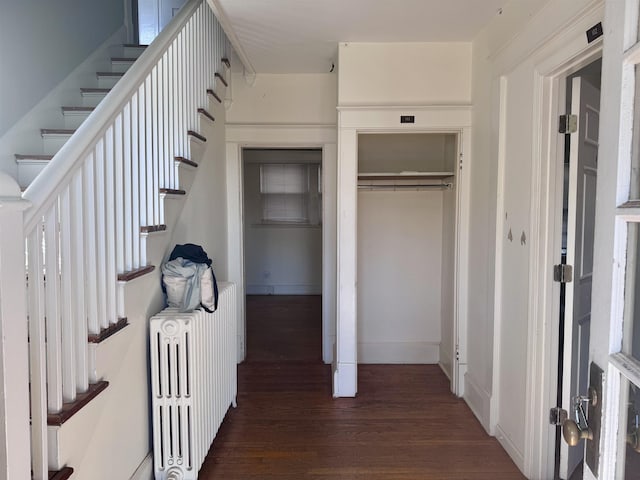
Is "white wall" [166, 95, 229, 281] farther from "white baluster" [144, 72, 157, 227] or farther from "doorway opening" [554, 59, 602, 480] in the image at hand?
"doorway opening" [554, 59, 602, 480]

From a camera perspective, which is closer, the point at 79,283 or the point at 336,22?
the point at 79,283

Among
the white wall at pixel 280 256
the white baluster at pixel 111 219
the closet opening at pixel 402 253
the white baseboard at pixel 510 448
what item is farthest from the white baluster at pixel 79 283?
the white wall at pixel 280 256

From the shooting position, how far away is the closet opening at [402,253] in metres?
3.46

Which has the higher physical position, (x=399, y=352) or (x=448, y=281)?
(x=448, y=281)

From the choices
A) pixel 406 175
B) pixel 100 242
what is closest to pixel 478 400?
pixel 406 175

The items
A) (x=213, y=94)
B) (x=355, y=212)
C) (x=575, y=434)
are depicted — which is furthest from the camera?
(x=355, y=212)

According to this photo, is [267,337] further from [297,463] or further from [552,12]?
[552,12]

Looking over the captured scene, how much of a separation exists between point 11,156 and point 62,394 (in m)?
1.58

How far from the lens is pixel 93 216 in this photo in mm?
1393

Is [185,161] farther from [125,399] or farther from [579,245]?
[579,245]

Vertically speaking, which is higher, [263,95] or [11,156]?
[263,95]

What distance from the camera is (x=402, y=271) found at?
3.58 metres

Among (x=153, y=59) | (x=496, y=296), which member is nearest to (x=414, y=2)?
(x=153, y=59)

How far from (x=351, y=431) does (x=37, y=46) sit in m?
3.18
